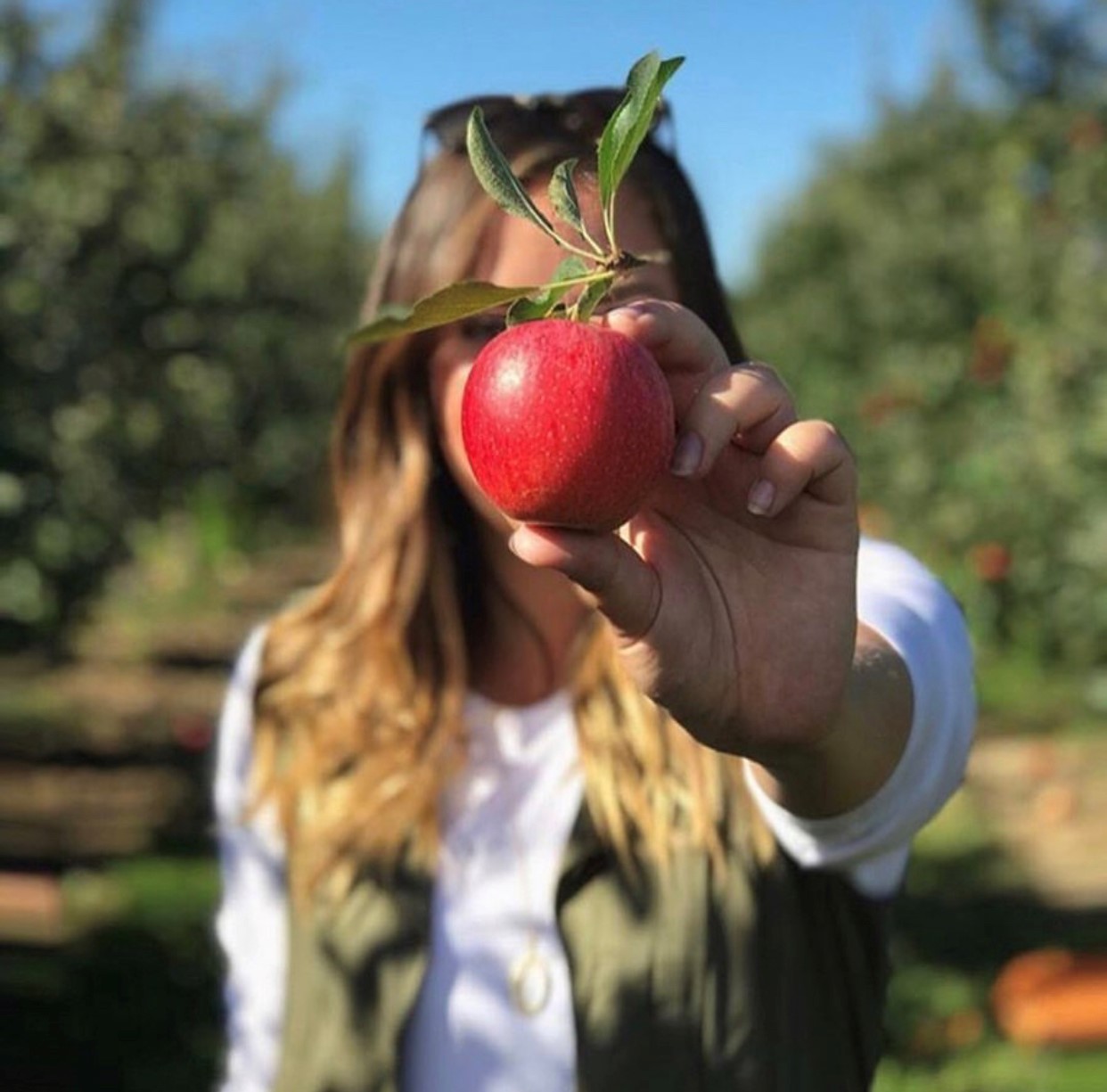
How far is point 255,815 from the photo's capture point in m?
1.78

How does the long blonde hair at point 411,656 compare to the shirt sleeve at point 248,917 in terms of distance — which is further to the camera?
the shirt sleeve at point 248,917

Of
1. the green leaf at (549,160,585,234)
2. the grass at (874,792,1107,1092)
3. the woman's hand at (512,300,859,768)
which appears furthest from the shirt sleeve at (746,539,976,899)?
the grass at (874,792,1107,1092)

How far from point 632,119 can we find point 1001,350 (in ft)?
Result: 25.2

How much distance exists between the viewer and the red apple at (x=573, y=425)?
99 centimetres

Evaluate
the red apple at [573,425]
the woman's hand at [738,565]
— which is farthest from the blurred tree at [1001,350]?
the red apple at [573,425]

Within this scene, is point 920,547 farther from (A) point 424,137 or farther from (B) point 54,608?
(A) point 424,137

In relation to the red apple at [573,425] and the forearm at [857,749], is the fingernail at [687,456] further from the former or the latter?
the forearm at [857,749]

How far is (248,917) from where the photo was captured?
1768mm

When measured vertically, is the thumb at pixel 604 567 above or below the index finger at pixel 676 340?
below

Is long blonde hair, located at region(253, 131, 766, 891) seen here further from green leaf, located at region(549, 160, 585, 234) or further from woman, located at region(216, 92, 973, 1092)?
green leaf, located at region(549, 160, 585, 234)

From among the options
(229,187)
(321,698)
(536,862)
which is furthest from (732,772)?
(229,187)

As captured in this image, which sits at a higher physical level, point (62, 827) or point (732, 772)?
point (732, 772)

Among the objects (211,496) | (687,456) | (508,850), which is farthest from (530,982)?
(211,496)

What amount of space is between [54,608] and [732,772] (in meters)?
3.71
